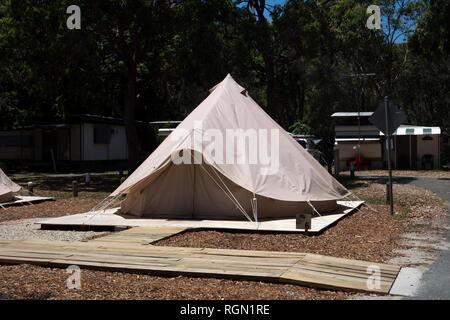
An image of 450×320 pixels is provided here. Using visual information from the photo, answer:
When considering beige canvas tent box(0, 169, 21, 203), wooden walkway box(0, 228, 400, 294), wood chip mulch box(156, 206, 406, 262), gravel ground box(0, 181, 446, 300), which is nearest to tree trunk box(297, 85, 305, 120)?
gravel ground box(0, 181, 446, 300)

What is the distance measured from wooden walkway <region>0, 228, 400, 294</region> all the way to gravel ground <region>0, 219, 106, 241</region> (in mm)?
1175

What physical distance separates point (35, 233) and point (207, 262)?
5.11 metres

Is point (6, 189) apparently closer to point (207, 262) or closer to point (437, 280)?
point (207, 262)

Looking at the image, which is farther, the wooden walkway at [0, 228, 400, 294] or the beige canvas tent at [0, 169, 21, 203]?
the beige canvas tent at [0, 169, 21, 203]

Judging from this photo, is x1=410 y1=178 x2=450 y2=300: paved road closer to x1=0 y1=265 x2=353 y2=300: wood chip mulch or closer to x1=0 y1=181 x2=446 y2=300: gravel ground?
x1=0 y1=181 x2=446 y2=300: gravel ground

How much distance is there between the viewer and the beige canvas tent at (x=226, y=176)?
11469mm

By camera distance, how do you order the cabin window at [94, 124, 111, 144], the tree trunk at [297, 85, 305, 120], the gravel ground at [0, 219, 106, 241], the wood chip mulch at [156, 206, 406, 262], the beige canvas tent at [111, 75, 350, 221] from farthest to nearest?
the tree trunk at [297, 85, 305, 120]
the cabin window at [94, 124, 111, 144]
the beige canvas tent at [111, 75, 350, 221]
the gravel ground at [0, 219, 106, 241]
the wood chip mulch at [156, 206, 406, 262]

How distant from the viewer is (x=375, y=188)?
20.9 metres

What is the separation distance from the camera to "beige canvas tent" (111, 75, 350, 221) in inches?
452

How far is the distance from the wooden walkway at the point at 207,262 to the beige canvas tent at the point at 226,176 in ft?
10.1

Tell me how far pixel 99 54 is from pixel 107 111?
1827 cm

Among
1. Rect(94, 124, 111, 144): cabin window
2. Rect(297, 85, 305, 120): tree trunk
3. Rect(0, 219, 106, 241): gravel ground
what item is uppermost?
Rect(297, 85, 305, 120): tree trunk

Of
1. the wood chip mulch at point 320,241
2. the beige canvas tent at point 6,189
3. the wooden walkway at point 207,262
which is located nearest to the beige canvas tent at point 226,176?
the wood chip mulch at point 320,241

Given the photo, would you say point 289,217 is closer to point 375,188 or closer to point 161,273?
point 161,273
